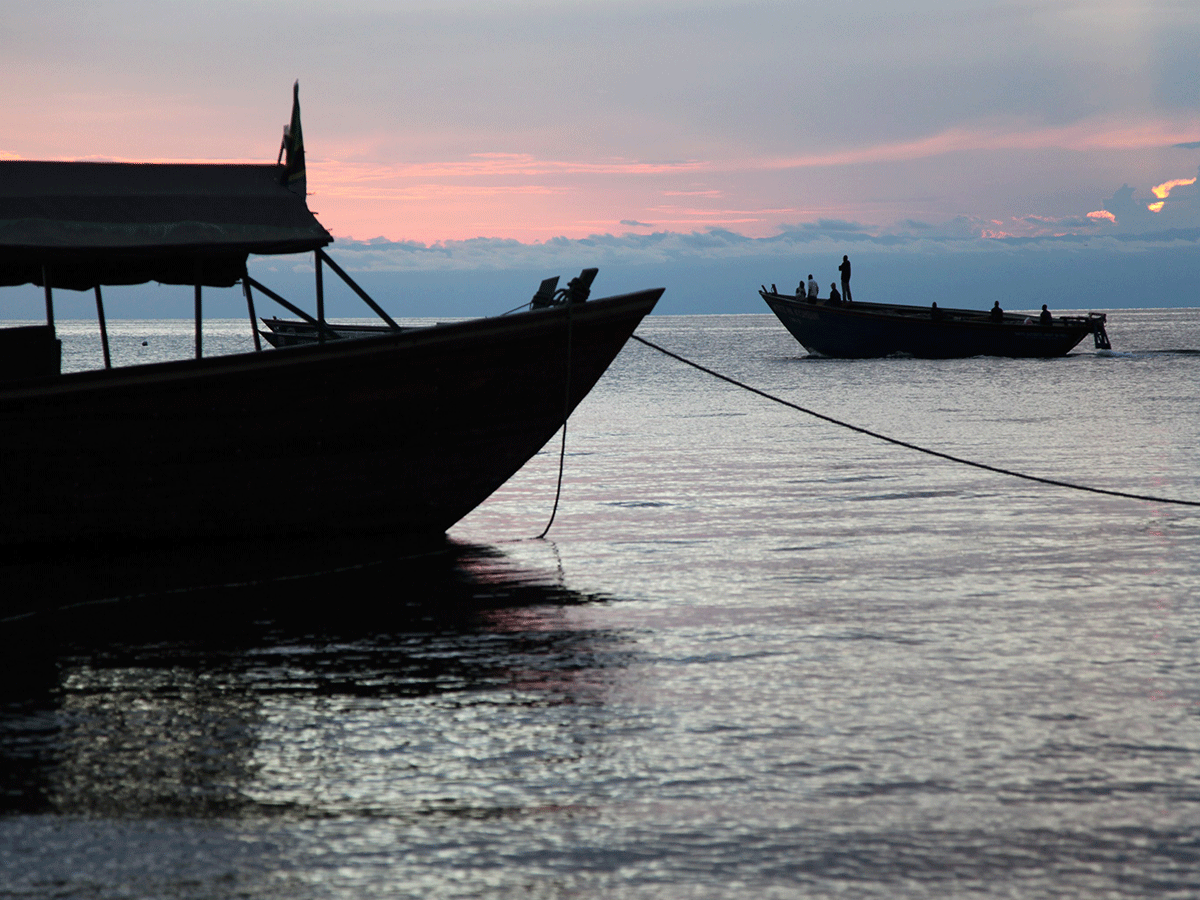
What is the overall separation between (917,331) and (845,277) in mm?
6700

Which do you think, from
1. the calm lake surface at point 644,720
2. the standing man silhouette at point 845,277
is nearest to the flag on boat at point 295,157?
the calm lake surface at point 644,720

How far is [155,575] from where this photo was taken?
10.0 m

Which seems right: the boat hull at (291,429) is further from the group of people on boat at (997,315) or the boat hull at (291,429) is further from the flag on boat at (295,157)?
the group of people on boat at (997,315)

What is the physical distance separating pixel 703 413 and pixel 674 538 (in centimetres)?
1875

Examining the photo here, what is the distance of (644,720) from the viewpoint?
5.89 meters

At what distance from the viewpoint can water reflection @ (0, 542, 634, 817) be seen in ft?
16.3

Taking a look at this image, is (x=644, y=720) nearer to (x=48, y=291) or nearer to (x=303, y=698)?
(x=303, y=698)

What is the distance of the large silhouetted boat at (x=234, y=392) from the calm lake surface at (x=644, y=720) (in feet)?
2.93

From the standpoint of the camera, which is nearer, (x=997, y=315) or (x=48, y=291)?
(x=48, y=291)

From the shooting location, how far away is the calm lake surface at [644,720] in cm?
423

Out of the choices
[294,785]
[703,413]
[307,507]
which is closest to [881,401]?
[703,413]

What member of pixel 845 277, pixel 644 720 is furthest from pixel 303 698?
pixel 845 277

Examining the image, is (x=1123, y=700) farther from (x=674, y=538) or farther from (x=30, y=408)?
(x=30, y=408)

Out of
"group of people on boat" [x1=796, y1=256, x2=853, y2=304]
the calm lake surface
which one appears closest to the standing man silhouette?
"group of people on boat" [x1=796, y1=256, x2=853, y2=304]
